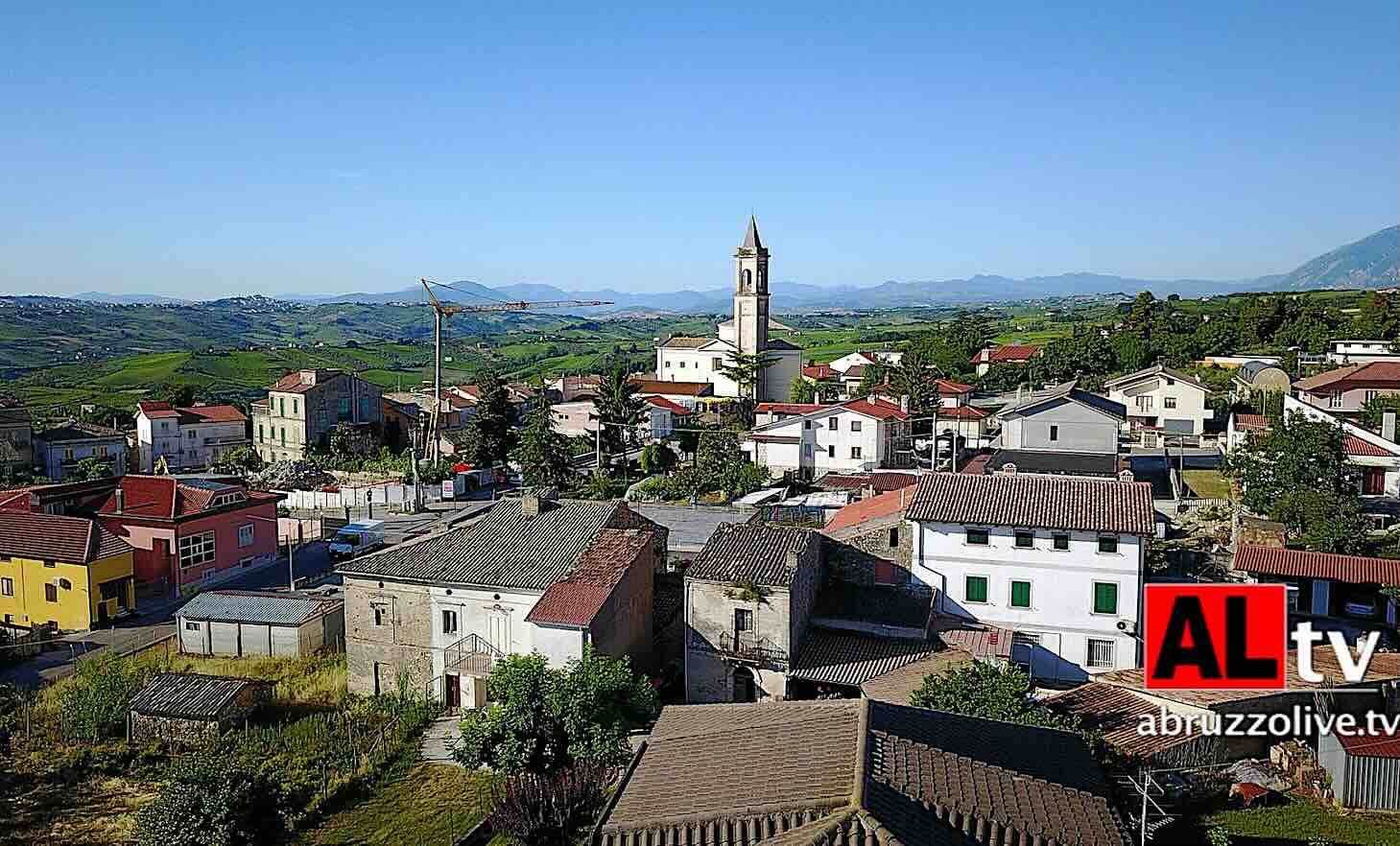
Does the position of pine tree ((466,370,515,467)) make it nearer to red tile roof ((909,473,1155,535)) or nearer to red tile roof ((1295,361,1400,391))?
red tile roof ((909,473,1155,535))

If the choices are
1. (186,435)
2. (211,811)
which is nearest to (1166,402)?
(211,811)

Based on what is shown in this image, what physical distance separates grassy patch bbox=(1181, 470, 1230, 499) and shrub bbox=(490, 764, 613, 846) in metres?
27.8

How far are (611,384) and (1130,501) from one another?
1257 inches

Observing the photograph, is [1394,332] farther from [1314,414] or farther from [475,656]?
[475,656]

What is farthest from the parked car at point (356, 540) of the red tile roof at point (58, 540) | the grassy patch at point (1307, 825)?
the grassy patch at point (1307, 825)

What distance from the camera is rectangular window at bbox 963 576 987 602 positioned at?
22.6m

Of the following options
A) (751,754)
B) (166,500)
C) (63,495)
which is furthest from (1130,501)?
(63,495)

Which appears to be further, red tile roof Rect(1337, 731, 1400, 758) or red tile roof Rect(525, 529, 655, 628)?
red tile roof Rect(525, 529, 655, 628)

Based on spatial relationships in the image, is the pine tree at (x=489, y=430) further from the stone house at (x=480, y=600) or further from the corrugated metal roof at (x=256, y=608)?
the stone house at (x=480, y=600)

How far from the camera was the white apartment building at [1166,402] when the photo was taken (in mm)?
48750

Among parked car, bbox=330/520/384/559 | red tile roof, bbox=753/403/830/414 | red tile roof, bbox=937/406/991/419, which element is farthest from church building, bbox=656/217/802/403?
parked car, bbox=330/520/384/559

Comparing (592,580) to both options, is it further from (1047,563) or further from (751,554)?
(1047,563)

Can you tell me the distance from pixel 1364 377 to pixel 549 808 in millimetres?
44125

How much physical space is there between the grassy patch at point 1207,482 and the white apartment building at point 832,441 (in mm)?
11688
